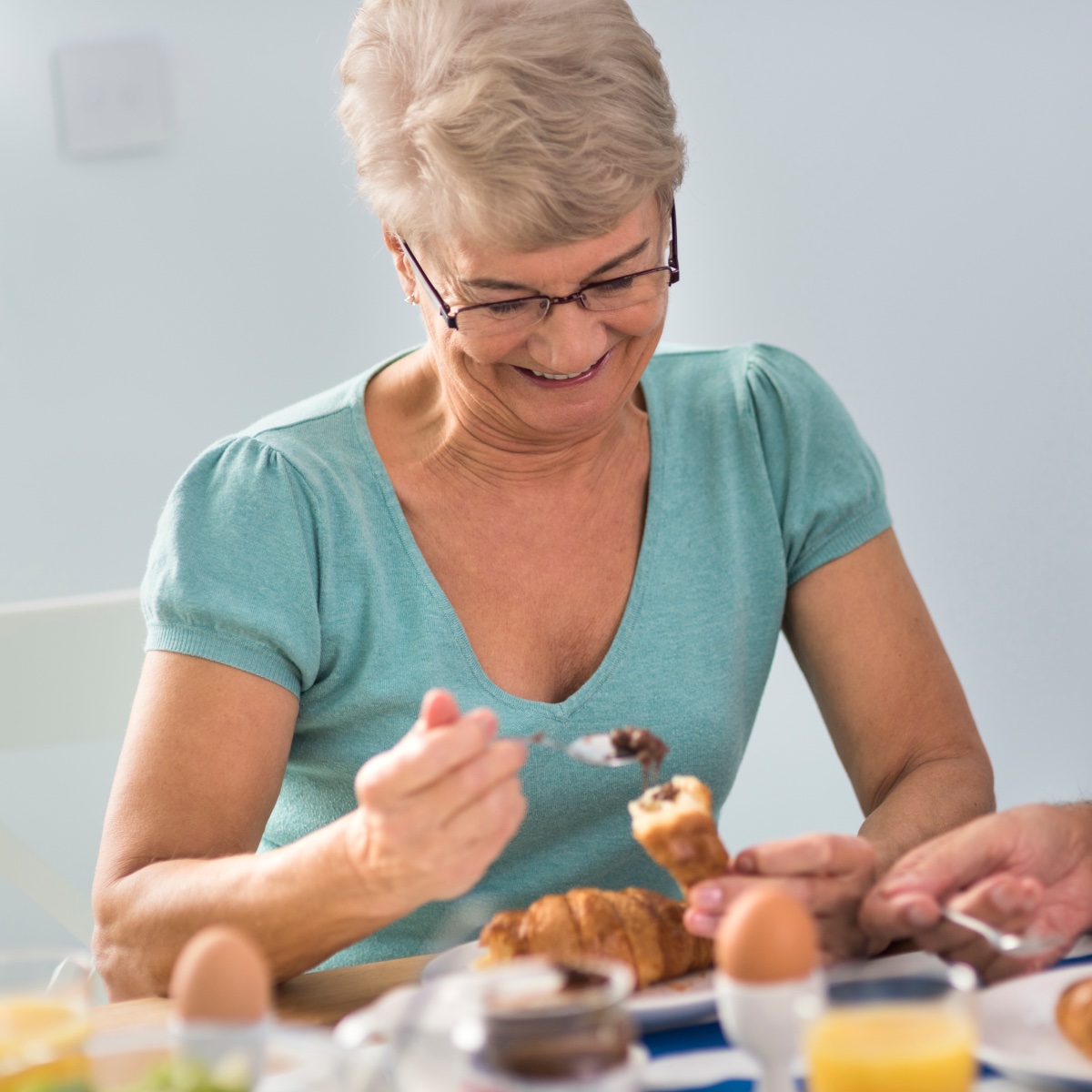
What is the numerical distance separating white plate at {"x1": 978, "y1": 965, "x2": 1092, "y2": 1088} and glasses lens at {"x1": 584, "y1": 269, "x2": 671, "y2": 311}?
28.3 inches

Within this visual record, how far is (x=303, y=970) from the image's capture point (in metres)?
1.15

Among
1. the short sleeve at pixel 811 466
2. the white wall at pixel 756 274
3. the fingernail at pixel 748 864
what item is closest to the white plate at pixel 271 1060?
the fingernail at pixel 748 864

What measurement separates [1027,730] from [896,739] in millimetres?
1134

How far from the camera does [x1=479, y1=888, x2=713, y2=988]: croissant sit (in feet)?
3.35

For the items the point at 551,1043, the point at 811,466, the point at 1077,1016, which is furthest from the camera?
the point at 811,466

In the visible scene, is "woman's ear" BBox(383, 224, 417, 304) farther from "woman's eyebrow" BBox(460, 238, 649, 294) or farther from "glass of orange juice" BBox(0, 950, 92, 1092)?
"glass of orange juice" BBox(0, 950, 92, 1092)

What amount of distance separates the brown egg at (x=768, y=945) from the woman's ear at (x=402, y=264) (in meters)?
0.89

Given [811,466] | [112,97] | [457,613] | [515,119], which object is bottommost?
[457,613]

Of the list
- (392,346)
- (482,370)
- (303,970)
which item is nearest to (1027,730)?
(392,346)

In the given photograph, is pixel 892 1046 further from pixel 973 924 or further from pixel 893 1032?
pixel 973 924

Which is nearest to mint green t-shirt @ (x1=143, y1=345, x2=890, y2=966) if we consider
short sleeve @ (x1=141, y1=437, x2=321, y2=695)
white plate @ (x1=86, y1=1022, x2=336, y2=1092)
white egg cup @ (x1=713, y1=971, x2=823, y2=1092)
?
short sleeve @ (x1=141, y1=437, x2=321, y2=695)

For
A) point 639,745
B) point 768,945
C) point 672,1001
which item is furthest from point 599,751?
point 768,945

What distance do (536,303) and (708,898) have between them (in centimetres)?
60

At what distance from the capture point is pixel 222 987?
666 millimetres
